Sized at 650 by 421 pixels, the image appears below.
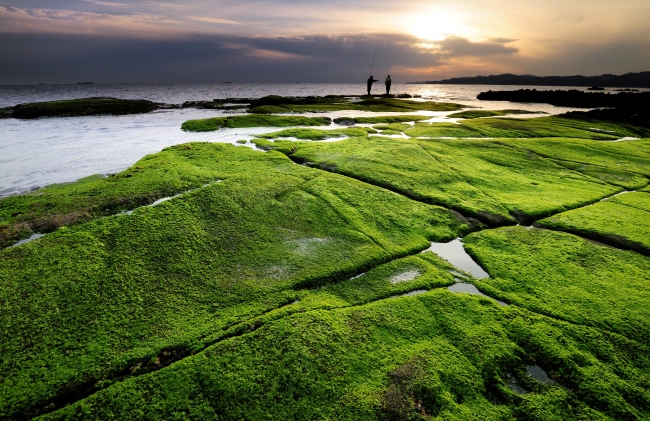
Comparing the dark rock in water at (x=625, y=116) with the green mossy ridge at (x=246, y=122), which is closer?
the green mossy ridge at (x=246, y=122)

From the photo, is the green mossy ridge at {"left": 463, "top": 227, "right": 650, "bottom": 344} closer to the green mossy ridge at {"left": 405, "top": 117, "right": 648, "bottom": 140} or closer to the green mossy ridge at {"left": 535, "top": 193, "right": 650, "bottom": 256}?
the green mossy ridge at {"left": 535, "top": 193, "right": 650, "bottom": 256}

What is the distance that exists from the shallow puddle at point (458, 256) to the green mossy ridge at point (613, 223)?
177 inches

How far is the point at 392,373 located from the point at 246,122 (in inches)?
1543

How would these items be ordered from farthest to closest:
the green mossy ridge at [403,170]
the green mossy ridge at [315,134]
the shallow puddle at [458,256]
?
1. the green mossy ridge at [315,134]
2. the green mossy ridge at [403,170]
3. the shallow puddle at [458,256]

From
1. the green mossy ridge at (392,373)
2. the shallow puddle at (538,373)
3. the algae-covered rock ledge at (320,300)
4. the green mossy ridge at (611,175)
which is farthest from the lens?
the green mossy ridge at (611,175)

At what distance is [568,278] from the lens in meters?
10.5

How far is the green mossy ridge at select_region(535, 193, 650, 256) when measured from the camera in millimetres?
12891

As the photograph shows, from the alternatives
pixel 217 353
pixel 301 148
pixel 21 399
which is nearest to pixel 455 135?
pixel 301 148

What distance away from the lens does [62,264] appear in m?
10.2

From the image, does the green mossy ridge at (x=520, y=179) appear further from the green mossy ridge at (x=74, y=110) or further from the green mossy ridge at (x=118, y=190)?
the green mossy ridge at (x=74, y=110)

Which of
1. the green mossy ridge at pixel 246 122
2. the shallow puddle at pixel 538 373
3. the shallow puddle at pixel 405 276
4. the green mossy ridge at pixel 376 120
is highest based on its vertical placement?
the green mossy ridge at pixel 376 120

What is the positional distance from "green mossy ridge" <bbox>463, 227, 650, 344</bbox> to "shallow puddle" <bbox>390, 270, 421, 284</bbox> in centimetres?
194

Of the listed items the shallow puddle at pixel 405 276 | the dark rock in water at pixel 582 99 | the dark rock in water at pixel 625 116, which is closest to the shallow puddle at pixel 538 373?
the shallow puddle at pixel 405 276

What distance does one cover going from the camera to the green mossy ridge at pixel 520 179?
53.0 ft
